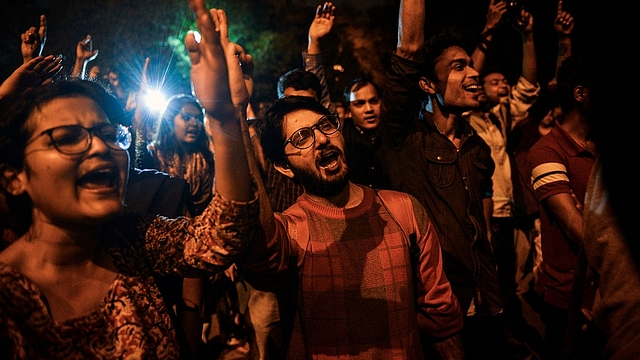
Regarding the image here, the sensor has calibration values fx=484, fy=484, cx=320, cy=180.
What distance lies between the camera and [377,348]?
2207mm

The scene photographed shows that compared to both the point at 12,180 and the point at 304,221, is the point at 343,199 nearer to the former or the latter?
the point at 304,221

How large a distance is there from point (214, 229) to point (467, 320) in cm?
227

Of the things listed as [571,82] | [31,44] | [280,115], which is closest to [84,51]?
[31,44]

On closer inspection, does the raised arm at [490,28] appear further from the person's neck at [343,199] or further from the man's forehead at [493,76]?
the person's neck at [343,199]

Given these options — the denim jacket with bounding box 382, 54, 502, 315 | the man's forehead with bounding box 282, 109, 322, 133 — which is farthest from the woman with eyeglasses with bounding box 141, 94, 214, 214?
the man's forehead with bounding box 282, 109, 322, 133

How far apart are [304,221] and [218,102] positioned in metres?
1.03

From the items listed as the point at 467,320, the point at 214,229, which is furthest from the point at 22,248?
the point at 467,320

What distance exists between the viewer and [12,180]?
1668 mm


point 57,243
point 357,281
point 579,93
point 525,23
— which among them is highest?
point 525,23

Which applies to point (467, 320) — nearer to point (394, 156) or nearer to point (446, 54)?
point (394, 156)

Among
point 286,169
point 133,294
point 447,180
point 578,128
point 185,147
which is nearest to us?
point 133,294

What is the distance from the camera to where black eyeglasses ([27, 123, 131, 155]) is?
1.60 meters

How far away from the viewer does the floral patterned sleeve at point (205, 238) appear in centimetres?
163

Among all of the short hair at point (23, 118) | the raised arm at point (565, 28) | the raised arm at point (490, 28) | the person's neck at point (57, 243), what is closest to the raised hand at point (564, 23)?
the raised arm at point (565, 28)
